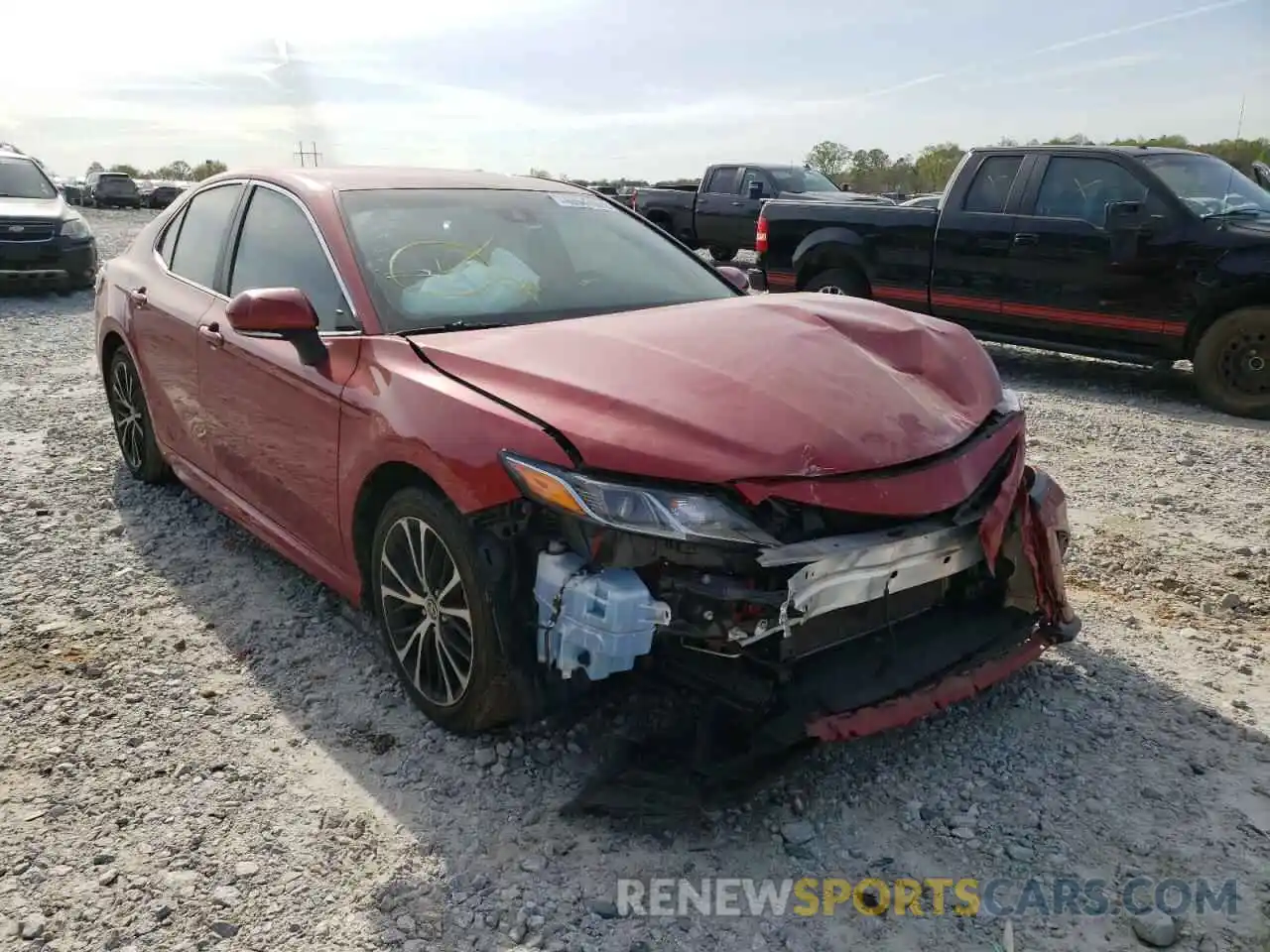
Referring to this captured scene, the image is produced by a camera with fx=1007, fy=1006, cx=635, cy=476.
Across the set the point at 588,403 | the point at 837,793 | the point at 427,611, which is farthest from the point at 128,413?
the point at 837,793

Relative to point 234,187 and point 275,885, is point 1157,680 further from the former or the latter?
point 234,187

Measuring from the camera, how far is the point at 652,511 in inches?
97.0

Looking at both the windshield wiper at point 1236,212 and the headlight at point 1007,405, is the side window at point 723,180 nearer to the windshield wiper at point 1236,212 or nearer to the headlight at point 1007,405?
the windshield wiper at point 1236,212

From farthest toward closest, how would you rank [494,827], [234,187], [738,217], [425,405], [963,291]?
[738,217]
[963,291]
[234,187]
[425,405]
[494,827]

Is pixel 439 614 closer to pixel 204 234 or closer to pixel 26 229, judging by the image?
pixel 204 234

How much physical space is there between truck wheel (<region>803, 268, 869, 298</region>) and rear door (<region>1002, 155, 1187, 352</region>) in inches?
56.4

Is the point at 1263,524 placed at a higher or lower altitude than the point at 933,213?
lower

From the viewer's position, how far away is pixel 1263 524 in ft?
15.6

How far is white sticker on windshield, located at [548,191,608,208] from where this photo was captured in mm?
4248

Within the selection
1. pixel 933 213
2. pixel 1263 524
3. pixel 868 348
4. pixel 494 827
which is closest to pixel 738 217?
pixel 933 213

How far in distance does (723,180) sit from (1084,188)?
31.7 feet

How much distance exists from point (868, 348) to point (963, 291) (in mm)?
5731

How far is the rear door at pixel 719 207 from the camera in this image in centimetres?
1647

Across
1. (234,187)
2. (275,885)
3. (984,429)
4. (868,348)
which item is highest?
(234,187)
